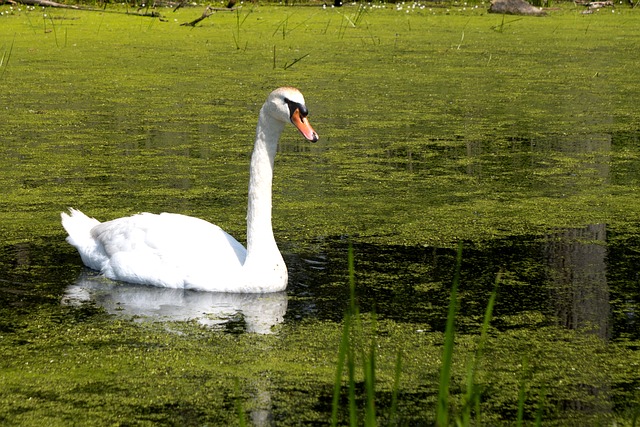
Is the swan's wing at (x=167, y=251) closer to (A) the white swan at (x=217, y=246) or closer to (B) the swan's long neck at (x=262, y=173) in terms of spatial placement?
A: (A) the white swan at (x=217, y=246)

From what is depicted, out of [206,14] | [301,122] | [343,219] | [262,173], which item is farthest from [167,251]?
[206,14]

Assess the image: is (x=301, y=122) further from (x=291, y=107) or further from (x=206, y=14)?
(x=206, y=14)

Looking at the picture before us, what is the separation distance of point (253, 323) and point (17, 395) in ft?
3.05

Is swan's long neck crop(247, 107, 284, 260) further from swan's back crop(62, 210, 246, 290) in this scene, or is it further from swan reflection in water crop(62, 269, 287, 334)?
swan reflection in water crop(62, 269, 287, 334)

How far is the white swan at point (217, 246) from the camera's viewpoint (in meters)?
4.01

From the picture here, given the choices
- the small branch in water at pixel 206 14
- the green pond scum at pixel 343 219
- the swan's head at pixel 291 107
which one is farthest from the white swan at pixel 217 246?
the small branch in water at pixel 206 14

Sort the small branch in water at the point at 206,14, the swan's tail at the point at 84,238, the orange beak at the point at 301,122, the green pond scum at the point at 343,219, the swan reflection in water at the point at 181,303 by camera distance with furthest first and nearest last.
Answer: the small branch in water at the point at 206,14, the swan's tail at the point at 84,238, the orange beak at the point at 301,122, the swan reflection in water at the point at 181,303, the green pond scum at the point at 343,219

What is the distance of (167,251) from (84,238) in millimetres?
537

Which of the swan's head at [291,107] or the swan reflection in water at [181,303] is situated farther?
the swan's head at [291,107]

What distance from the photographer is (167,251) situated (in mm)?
4105

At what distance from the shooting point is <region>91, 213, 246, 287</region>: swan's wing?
13.3 feet

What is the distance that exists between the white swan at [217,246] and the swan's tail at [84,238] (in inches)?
2.6

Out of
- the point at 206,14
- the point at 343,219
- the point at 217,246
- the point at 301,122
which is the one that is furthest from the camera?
the point at 206,14

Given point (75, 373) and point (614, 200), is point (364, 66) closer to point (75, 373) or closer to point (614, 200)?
point (614, 200)
